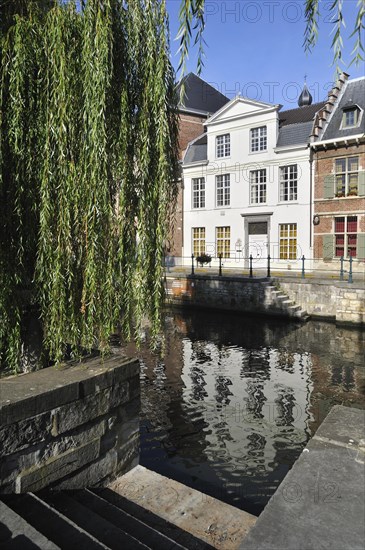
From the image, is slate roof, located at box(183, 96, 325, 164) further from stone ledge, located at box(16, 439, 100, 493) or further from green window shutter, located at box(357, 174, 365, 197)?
stone ledge, located at box(16, 439, 100, 493)

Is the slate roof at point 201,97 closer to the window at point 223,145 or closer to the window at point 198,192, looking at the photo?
the window at point 223,145

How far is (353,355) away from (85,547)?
10.1 m

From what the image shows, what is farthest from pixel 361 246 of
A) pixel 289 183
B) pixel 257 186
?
pixel 257 186

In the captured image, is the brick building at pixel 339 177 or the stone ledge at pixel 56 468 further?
the brick building at pixel 339 177

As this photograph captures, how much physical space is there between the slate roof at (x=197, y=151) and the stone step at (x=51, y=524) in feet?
80.9

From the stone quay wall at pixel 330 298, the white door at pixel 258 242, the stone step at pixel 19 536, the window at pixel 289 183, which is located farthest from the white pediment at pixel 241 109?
the stone step at pixel 19 536

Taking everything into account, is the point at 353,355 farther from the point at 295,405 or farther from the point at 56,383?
the point at 56,383

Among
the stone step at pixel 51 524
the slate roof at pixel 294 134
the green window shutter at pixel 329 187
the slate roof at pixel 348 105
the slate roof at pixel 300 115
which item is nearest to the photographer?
the stone step at pixel 51 524

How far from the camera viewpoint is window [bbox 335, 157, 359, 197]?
19.9 meters

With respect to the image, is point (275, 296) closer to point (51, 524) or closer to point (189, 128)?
point (51, 524)

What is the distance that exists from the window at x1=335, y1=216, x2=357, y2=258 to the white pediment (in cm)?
745

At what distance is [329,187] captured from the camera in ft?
67.1

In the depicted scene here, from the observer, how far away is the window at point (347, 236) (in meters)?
20.2

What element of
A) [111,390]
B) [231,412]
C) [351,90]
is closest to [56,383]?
[111,390]
